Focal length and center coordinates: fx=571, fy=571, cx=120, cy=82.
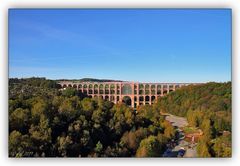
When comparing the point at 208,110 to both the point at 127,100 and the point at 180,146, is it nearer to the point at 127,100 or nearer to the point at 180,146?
the point at 180,146

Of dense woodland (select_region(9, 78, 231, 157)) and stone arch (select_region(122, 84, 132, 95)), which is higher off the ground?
stone arch (select_region(122, 84, 132, 95))

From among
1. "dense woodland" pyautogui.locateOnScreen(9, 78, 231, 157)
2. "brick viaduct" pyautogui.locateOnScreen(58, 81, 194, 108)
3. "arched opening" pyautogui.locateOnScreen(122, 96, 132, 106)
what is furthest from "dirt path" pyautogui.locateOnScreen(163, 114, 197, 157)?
"arched opening" pyautogui.locateOnScreen(122, 96, 132, 106)

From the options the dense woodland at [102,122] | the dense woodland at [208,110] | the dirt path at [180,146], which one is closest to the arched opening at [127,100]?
the dense woodland at [102,122]

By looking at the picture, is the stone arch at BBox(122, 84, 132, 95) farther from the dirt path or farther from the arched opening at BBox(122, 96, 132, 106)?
the dirt path

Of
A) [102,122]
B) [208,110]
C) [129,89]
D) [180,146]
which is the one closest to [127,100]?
[129,89]
